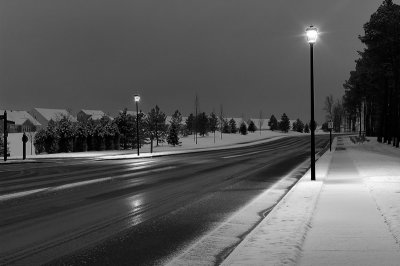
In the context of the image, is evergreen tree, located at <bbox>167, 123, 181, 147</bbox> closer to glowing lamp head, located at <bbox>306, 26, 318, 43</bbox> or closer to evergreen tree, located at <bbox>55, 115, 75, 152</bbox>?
evergreen tree, located at <bbox>55, 115, 75, 152</bbox>

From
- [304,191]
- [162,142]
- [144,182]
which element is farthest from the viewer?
[162,142]

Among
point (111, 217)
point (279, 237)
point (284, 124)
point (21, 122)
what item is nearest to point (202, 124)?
point (284, 124)

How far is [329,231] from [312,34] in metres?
9.55

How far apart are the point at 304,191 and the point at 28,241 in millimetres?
7491

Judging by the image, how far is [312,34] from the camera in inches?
609

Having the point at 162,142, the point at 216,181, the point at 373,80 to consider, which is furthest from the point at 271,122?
the point at 216,181

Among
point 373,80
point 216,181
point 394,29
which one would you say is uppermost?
point 394,29

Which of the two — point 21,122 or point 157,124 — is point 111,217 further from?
point 21,122

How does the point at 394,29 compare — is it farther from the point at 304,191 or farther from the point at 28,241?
the point at 28,241

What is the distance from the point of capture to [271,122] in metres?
146

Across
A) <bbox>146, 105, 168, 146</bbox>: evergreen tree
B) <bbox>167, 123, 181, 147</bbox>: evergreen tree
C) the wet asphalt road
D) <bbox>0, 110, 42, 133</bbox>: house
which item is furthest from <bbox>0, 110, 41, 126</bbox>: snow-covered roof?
the wet asphalt road

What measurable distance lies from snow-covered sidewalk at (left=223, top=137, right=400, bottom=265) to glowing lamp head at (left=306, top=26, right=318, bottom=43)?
5.47 m

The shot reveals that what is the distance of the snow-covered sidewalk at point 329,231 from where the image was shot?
5801 millimetres

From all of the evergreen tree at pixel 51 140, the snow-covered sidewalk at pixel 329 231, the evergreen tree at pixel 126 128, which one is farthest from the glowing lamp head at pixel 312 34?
the evergreen tree at pixel 126 128
